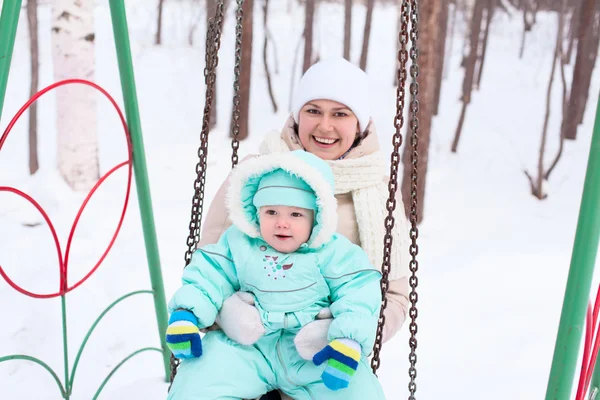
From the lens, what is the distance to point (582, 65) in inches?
307

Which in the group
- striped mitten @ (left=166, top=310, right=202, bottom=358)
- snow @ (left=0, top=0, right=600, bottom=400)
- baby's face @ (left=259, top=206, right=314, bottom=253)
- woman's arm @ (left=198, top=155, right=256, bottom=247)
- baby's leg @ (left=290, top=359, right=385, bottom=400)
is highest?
baby's face @ (left=259, top=206, right=314, bottom=253)

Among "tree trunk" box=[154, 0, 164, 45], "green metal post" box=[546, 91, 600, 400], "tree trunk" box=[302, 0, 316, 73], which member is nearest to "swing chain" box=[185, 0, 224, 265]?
"green metal post" box=[546, 91, 600, 400]

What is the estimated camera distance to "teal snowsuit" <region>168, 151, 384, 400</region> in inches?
62.4

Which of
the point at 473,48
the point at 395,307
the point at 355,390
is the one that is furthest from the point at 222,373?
the point at 473,48

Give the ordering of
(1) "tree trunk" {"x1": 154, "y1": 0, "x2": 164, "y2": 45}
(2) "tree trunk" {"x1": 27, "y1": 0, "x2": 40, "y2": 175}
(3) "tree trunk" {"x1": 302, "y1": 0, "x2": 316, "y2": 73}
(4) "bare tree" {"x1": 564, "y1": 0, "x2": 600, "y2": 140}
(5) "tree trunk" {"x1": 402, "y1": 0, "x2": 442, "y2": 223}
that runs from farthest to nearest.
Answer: (1) "tree trunk" {"x1": 154, "y1": 0, "x2": 164, "y2": 45}, (3) "tree trunk" {"x1": 302, "y1": 0, "x2": 316, "y2": 73}, (4) "bare tree" {"x1": 564, "y1": 0, "x2": 600, "y2": 140}, (2) "tree trunk" {"x1": 27, "y1": 0, "x2": 40, "y2": 175}, (5) "tree trunk" {"x1": 402, "y1": 0, "x2": 442, "y2": 223}

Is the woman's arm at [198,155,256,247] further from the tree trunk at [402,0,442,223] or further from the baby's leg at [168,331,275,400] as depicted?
the tree trunk at [402,0,442,223]

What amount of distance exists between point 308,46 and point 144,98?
295 centimetres

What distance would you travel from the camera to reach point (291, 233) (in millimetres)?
1609

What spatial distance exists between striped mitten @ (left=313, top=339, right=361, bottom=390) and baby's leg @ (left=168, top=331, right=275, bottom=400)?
0.23 m

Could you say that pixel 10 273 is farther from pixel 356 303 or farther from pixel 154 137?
pixel 154 137

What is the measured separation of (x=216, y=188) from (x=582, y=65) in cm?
499

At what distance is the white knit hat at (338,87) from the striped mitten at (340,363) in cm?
85

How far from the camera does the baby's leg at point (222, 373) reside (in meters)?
1.56

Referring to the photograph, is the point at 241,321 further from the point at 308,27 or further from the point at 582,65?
the point at 308,27
